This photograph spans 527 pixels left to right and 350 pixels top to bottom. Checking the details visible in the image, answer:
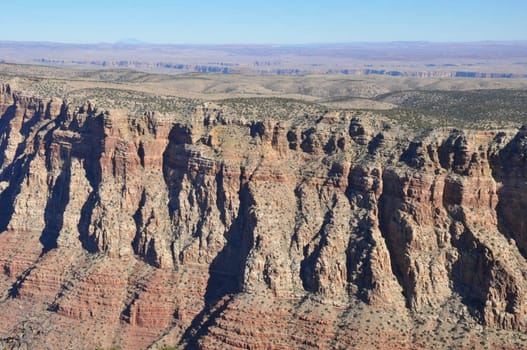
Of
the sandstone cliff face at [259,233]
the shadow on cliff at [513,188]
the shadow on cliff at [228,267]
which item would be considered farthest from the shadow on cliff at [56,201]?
the shadow on cliff at [513,188]

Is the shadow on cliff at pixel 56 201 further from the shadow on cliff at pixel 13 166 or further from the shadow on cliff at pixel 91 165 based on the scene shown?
the shadow on cliff at pixel 13 166

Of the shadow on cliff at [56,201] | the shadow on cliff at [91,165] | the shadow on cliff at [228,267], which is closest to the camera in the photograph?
the shadow on cliff at [228,267]

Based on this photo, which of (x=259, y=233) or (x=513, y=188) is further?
(x=259, y=233)

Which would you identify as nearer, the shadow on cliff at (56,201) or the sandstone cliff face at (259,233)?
the sandstone cliff face at (259,233)

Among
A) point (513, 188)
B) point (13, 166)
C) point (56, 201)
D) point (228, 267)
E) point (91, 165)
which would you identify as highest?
point (513, 188)

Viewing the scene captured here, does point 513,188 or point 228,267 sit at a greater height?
point 513,188

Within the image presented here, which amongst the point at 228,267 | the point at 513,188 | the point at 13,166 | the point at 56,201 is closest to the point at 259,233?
the point at 228,267

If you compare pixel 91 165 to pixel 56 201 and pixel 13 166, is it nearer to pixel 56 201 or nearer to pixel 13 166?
pixel 56 201

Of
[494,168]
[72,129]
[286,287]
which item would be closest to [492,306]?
[494,168]
